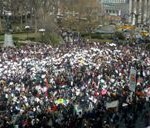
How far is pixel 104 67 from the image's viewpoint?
42.9 meters

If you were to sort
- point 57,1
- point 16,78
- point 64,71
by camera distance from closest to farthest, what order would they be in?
point 16,78 < point 64,71 < point 57,1

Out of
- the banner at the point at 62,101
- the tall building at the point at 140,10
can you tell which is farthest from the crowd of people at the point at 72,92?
the tall building at the point at 140,10

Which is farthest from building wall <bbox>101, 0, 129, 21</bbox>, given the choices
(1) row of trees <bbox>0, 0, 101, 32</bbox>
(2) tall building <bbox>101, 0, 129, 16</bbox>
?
(1) row of trees <bbox>0, 0, 101, 32</bbox>

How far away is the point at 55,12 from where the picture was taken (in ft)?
313

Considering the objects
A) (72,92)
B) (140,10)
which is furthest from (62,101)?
(140,10)

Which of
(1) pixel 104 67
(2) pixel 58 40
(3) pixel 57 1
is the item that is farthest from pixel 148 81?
(3) pixel 57 1

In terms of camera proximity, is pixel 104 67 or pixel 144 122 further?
pixel 104 67

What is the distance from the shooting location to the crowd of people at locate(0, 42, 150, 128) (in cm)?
2944

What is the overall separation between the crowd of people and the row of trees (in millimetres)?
39814

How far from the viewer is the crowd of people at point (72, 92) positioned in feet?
96.6

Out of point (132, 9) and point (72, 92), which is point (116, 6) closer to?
point (132, 9)

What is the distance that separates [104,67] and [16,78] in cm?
717

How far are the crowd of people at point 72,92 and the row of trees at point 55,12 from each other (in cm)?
3981

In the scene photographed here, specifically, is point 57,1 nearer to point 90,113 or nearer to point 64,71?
point 64,71
